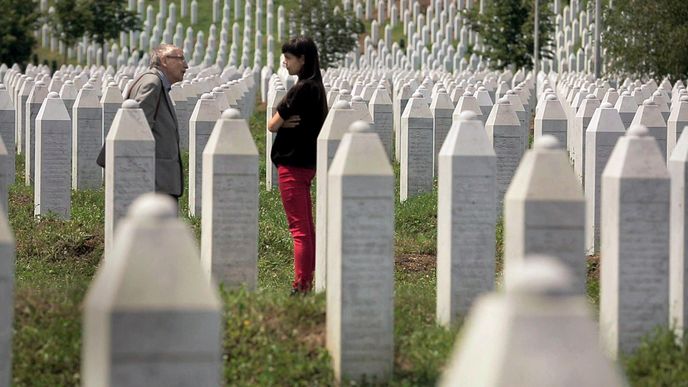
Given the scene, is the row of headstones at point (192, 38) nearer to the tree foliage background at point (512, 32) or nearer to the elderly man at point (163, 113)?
the tree foliage background at point (512, 32)

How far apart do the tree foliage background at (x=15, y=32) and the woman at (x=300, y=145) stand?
41337 millimetres

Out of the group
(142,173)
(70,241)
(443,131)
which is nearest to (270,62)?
(443,131)

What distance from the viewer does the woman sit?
1205cm

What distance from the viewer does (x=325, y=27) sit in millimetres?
51688

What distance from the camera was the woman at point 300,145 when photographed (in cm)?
1205

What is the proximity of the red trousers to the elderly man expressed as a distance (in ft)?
2.47

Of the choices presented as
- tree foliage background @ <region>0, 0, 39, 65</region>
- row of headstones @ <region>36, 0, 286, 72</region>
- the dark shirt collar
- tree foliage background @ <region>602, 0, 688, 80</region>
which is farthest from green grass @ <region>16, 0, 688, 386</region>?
row of headstones @ <region>36, 0, 286, 72</region>

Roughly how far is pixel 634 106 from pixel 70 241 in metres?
7.84

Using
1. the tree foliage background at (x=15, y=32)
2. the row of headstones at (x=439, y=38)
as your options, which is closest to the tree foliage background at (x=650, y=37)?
the row of headstones at (x=439, y=38)

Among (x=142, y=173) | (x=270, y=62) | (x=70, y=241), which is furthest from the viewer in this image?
(x=270, y=62)

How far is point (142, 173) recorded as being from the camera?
38.2 feet

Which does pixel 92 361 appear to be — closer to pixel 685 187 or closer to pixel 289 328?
pixel 289 328

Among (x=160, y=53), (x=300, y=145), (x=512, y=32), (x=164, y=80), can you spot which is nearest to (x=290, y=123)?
(x=300, y=145)

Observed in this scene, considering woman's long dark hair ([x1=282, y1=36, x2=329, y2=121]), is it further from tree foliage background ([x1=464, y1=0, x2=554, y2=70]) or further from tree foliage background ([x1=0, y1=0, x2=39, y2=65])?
tree foliage background ([x1=0, y1=0, x2=39, y2=65])
